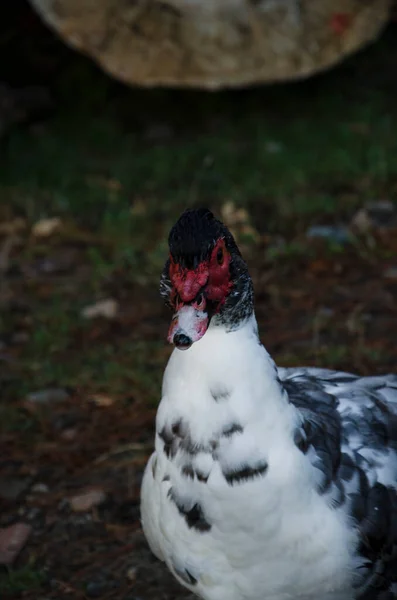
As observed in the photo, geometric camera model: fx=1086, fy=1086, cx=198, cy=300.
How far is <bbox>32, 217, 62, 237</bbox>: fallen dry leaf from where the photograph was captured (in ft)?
16.4

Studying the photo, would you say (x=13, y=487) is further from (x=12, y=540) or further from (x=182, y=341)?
(x=182, y=341)

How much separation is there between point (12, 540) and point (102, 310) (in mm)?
1391

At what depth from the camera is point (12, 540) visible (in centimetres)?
320

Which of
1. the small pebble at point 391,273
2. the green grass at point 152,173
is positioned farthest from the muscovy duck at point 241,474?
the small pebble at point 391,273

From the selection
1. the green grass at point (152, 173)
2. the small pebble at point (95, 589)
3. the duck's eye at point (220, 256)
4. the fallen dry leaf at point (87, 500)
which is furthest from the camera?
the green grass at point (152, 173)

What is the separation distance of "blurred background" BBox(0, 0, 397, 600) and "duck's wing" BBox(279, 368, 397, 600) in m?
0.70

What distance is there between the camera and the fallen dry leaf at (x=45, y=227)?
5.01 metres

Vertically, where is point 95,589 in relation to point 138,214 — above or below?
below

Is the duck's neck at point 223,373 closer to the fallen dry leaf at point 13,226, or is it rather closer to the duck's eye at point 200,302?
the duck's eye at point 200,302

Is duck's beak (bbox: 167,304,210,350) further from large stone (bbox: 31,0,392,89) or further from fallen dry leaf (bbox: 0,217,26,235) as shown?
large stone (bbox: 31,0,392,89)

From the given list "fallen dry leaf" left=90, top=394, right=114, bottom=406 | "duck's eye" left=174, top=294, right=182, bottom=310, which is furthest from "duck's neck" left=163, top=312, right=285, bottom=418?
"fallen dry leaf" left=90, top=394, right=114, bottom=406

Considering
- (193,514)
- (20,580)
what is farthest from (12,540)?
(193,514)

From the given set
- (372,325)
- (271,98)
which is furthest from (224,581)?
(271,98)

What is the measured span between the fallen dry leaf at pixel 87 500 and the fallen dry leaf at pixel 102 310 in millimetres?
1123
